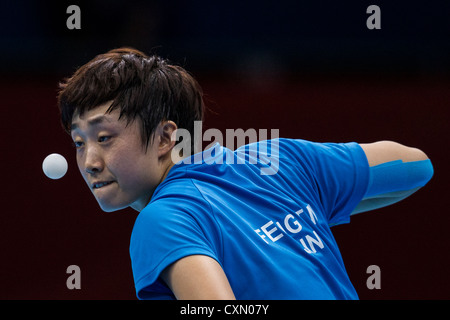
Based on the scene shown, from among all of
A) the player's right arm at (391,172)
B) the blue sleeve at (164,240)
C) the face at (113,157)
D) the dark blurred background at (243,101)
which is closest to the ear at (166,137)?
the face at (113,157)

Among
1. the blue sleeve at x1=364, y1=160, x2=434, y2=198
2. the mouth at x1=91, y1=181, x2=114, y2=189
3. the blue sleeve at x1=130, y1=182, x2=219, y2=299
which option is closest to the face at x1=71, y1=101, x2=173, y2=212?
the mouth at x1=91, y1=181, x2=114, y2=189

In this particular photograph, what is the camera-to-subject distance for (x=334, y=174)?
1.04 m

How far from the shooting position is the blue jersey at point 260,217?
0.77m

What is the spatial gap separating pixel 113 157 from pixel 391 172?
481 millimetres

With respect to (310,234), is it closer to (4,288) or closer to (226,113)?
(226,113)

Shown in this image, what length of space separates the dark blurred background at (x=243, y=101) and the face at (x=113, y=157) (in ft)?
3.30

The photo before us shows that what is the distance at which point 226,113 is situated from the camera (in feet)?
6.56

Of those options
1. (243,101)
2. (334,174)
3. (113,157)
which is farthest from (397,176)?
(243,101)

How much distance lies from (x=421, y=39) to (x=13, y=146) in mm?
1333

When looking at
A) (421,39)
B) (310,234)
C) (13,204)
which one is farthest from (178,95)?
(421,39)

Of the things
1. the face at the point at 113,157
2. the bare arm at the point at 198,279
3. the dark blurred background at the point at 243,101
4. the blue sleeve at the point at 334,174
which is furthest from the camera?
the dark blurred background at the point at 243,101

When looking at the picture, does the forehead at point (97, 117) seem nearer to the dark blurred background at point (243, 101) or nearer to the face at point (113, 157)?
the face at point (113, 157)

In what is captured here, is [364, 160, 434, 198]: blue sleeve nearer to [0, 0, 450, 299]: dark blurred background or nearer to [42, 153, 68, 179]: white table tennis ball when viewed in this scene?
[42, 153, 68, 179]: white table tennis ball

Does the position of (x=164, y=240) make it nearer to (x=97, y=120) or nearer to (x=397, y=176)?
(x=97, y=120)
